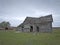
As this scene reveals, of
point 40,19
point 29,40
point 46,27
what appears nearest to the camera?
point 29,40

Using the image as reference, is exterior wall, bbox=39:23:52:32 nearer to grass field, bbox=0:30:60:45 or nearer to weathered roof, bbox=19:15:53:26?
weathered roof, bbox=19:15:53:26

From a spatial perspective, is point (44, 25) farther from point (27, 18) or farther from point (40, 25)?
point (27, 18)

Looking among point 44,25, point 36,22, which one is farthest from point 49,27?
point 36,22

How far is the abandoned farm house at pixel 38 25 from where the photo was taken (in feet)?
110

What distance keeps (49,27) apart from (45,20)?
1.96m

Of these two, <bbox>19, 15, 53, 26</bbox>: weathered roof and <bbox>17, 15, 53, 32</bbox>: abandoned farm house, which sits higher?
<bbox>19, 15, 53, 26</bbox>: weathered roof

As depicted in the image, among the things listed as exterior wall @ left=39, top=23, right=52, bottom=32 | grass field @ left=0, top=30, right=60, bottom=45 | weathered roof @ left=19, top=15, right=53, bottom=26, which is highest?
weathered roof @ left=19, top=15, right=53, bottom=26

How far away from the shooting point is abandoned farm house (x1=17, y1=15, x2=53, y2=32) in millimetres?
33531

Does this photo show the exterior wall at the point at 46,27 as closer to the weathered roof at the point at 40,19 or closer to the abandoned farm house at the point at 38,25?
the abandoned farm house at the point at 38,25

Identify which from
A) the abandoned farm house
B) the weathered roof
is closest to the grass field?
the abandoned farm house

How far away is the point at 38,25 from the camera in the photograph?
33969 millimetres

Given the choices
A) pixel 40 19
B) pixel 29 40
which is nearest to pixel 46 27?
pixel 40 19

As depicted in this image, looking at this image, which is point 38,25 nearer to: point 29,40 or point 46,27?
point 46,27

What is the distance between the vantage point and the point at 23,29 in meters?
33.9
